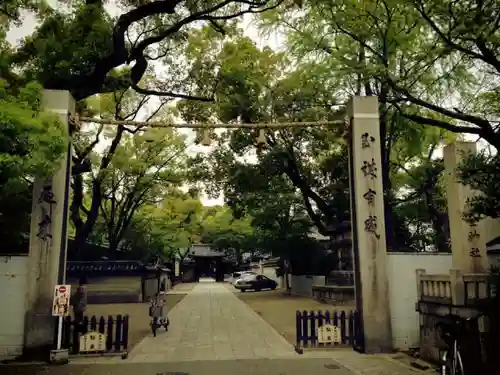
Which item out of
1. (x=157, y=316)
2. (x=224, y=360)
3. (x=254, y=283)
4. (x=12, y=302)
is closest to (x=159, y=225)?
(x=254, y=283)

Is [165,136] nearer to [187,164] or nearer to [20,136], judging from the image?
[187,164]

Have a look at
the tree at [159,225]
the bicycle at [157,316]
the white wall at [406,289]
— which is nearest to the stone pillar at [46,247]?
the bicycle at [157,316]

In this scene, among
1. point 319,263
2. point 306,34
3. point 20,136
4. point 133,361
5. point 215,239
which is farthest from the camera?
point 215,239

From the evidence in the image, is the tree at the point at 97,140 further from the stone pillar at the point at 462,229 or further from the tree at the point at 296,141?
the stone pillar at the point at 462,229

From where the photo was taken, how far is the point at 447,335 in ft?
24.6

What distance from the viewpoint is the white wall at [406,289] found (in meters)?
10.5

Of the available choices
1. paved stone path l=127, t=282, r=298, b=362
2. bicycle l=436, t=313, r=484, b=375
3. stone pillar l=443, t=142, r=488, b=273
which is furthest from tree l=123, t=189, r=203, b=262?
bicycle l=436, t=313, r=484, b=375

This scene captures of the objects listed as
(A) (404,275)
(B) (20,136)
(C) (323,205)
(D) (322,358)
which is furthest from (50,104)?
(C) (323,205)

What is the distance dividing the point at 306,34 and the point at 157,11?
717 centimetres

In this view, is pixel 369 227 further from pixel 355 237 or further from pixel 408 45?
pixel 408 45

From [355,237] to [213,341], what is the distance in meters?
4.97

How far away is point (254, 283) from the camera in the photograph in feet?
120

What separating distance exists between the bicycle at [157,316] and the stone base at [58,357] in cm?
435

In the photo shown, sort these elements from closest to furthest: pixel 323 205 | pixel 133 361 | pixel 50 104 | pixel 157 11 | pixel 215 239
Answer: pixel 133 361, pixel 50 104, pixel 157 11, pixel 323 205, pixel 215 239
